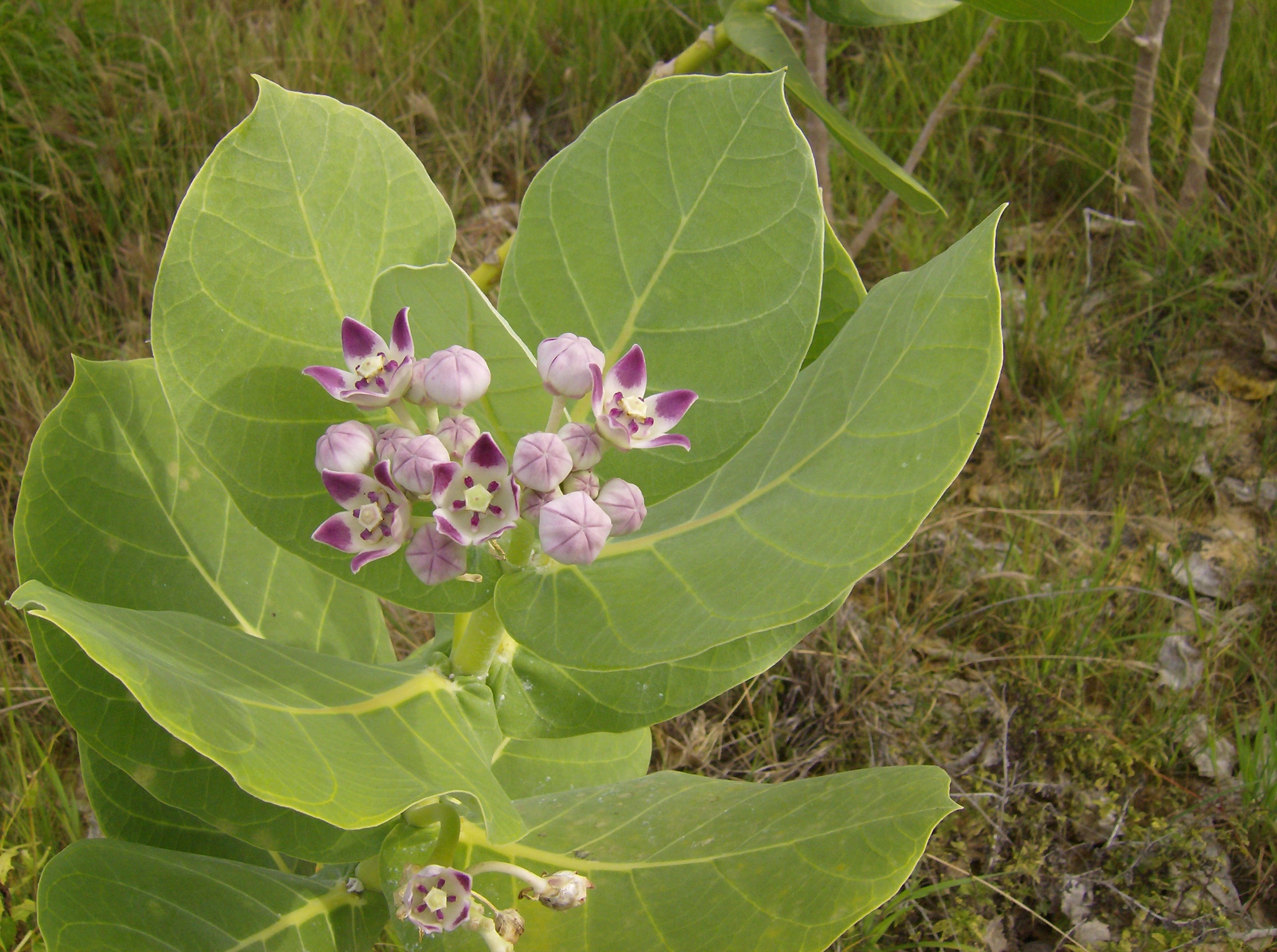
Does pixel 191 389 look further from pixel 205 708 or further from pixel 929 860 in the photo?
pixel 929 860

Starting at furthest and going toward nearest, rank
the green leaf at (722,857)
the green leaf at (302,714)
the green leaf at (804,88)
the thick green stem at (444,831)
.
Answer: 1. the green leaf at (804,88)
2. the thick green stem at (444,831)
3. the green leaf at (722,857)
4. the green leaf at (302,714)

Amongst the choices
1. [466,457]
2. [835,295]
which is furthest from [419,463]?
→ [835,295]

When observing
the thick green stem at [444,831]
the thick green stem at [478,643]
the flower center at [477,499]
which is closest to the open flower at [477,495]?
the flower center at [477,499]

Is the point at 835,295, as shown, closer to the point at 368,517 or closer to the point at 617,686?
the point at 617,686

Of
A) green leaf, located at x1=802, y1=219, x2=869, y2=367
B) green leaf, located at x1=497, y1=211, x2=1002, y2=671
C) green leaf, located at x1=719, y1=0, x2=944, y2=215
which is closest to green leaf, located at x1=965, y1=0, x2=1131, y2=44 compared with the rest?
green leaf, located at x1=719, y1=0, x2=944, y2=215

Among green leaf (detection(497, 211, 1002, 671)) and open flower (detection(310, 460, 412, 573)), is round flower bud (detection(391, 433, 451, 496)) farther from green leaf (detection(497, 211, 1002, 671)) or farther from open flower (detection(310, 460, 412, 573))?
green leaf (detection(497, 211, 1002, 671))

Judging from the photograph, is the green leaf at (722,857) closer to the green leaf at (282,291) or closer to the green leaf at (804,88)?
the green leaf at (282,291)

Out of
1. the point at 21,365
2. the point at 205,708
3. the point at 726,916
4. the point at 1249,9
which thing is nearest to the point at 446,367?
the point at 205,708
